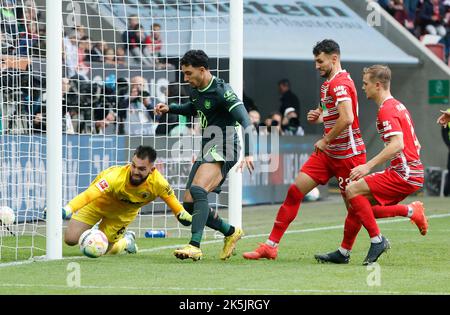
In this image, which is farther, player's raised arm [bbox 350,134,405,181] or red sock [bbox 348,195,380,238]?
red sock [bbox 348,195,380,238]

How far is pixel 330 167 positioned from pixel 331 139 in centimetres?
47

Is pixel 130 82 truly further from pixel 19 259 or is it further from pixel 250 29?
pixel 250 29

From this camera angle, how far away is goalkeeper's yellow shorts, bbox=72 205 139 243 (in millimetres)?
12180

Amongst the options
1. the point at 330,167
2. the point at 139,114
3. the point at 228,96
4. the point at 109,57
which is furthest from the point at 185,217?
the point at 139,114

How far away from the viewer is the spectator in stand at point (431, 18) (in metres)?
28.9

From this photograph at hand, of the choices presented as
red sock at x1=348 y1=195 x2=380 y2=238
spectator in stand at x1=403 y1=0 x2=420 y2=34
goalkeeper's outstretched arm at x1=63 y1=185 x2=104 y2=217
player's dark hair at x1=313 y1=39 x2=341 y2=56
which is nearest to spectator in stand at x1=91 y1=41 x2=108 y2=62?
goalkeeper's outstretched arm at x1=63 y1=185 x2=104 y2=217

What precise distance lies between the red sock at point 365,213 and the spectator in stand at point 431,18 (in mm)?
Answer: 18779

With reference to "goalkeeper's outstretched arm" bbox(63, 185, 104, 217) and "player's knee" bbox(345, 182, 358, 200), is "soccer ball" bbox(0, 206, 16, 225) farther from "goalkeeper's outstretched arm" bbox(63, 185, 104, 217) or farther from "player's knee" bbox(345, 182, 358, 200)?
"player's knee" bbox(345, 182, 358, 200)

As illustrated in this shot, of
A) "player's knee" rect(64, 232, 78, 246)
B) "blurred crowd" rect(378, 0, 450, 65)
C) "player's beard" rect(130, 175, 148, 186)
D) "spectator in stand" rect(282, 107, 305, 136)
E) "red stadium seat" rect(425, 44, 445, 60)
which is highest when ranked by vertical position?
"blurred crowd" rect(378, 0, 450, 65)

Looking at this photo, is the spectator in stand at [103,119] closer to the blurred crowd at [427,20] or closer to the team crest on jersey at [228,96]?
the team crest on jersey at [228,96]

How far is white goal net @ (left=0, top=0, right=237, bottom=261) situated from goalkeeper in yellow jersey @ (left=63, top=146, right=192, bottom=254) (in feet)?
3.71
